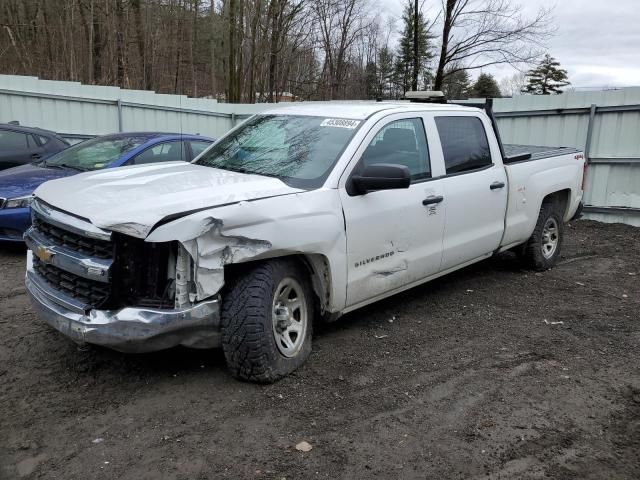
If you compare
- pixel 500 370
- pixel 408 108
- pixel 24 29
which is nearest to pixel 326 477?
pixel 500 370

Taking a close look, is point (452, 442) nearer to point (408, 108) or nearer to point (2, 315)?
point (408, 108)

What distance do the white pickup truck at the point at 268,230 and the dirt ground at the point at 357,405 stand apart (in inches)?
14.6

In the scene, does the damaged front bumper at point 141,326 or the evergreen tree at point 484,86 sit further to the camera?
the evergreen tree at point 484,86

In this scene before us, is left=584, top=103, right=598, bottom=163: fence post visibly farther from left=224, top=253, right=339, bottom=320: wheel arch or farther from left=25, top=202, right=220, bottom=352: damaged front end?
left=25, top=202, right=220, bottom=352: damaged front end

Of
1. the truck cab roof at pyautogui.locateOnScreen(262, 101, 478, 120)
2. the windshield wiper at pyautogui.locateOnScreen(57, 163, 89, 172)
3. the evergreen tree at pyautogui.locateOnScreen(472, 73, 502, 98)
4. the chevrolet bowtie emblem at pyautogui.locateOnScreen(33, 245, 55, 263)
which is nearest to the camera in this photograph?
the chevrolet bowtie emblem at pyautogui.locateOnScreen(33, 245, 55, 263)

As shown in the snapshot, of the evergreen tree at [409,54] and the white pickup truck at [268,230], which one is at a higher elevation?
the evergreen tree at [409,54]

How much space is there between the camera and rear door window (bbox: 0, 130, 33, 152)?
8680 mm

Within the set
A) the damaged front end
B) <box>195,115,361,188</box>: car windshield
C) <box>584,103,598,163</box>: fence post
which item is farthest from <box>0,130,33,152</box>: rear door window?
<box>584,103,598,163</box>: fence post

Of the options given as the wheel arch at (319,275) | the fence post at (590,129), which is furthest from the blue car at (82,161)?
the fence post at (590,129)

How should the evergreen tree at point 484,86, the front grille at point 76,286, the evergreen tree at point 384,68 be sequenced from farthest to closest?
the evergreen tree at point 484,86 < the evergreen tree at point 384,68 < the front grille at point 76,286

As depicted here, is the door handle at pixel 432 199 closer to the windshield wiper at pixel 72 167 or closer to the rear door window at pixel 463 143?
the rear door window at pixel 463 143

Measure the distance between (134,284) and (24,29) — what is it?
893 inches

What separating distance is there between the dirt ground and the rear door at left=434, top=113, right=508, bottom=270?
2.32 feet

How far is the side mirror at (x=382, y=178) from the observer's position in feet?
13.2
